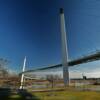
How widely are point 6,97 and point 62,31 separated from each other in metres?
24.9

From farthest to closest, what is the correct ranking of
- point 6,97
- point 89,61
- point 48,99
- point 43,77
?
point 43,77 → point 89,61 → point 48,99 → point 6,97

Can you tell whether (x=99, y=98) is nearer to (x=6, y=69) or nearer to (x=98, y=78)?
(x=6, y=69)

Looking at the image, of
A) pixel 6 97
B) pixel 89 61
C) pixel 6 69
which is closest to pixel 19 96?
pixel 6 97

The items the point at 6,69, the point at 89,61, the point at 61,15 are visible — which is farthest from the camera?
the point at 6,69

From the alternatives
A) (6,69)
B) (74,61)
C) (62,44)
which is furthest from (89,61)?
(6,69)

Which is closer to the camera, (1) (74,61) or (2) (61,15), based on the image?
(1) (74,61)

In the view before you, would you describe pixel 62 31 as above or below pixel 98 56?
above

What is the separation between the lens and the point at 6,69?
4919 cm

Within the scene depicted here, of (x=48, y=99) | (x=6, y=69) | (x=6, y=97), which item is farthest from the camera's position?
(x=6, y=69)

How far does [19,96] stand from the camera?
28.8 ft

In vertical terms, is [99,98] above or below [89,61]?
below

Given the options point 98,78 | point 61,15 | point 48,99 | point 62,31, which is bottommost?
point 48,99

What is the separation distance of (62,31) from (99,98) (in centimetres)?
2369

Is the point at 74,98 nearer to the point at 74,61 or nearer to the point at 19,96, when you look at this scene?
the point at 19,96
